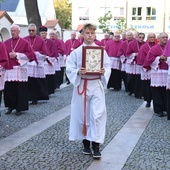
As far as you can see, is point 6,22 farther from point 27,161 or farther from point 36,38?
point 27,161

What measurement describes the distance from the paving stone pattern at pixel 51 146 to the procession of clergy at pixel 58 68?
1.99 feet

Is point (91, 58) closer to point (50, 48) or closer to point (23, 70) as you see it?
point (23, 70)

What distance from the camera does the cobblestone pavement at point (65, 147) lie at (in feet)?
18.1

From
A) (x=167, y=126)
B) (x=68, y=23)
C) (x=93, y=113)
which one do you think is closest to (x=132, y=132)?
(x=167, y=126)

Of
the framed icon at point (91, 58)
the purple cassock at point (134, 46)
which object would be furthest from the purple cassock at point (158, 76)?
the framed icon at point (91, 58)

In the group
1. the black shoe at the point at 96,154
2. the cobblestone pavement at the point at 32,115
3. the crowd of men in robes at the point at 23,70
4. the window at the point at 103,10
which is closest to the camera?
the black shoe at the point at 96,154

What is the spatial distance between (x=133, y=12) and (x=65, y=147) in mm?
48184

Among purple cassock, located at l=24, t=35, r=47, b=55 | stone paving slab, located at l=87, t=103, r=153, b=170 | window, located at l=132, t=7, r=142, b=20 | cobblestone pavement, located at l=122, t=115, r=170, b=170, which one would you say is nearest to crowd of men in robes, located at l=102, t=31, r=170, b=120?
stone paving slab, located at l=87, t=103, r=153, b=170

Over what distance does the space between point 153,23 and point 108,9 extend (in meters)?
6.20

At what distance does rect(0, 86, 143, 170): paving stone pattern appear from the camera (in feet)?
18.1

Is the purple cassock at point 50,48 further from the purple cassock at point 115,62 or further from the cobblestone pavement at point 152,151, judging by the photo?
the cobblestone pavement at point 152,151

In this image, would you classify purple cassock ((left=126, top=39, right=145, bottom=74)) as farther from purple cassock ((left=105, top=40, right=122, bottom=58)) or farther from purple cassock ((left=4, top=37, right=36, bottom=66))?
purple cassock ((left=4, top=37, right=36, bottom=66))

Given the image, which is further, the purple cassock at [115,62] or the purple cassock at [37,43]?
the purple cassock at [115,62]

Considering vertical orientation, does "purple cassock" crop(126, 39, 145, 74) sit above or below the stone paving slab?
above
